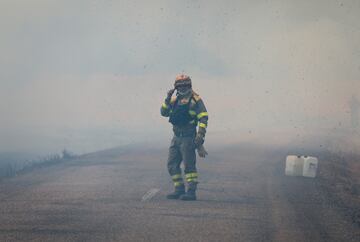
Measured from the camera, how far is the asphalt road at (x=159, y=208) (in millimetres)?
7699

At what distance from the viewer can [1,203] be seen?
32.6 feet

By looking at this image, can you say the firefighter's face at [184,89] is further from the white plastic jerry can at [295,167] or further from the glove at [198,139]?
the white plastic jerry can at [295,167]

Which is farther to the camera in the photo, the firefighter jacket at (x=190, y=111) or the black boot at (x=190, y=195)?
the firefighter jacket at (x=190, y=111)

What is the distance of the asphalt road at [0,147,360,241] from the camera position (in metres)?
7.70

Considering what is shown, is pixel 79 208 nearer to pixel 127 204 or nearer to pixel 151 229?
pixel 127 204

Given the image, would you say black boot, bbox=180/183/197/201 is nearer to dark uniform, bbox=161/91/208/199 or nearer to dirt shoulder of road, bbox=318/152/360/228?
dark uniform, bbox=161/91/208/199

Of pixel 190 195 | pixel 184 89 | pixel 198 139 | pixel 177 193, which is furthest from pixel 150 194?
pixel 184 89

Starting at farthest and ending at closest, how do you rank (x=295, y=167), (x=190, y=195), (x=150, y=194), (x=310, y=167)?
(x=295, y=167) < (x=310, y=167) < (x=150, y=194) < (x=190, y=195)

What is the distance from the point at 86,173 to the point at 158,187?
2838mm

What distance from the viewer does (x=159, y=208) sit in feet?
31.4

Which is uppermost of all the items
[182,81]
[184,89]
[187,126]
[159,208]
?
[182,81]

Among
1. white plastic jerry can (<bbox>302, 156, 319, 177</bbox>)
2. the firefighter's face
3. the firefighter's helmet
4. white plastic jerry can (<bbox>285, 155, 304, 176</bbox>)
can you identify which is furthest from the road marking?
white plastic jerry can (<bbox>302, 156, 319, 177</bbox>)

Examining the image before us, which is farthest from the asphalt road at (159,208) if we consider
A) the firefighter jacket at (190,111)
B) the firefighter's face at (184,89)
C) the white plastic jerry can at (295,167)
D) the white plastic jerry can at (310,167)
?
the firefighter's face at (184,89)

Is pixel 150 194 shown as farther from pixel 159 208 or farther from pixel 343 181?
pixel 343 181
